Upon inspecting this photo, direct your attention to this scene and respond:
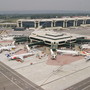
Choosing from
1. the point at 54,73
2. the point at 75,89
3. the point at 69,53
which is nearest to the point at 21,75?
the point at 54,73

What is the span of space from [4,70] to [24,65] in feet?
38.1

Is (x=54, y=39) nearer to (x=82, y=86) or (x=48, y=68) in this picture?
(x=48, y=68)

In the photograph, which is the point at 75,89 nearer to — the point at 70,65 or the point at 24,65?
the point at 70,65

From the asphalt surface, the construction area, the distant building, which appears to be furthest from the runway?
the distant building

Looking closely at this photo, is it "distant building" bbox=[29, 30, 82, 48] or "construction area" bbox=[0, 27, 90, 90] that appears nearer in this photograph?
"construction area" bbox=[0, 27, 90, 90]

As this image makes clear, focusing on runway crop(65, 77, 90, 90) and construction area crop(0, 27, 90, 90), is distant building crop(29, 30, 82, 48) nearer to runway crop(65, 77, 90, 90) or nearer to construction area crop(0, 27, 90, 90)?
construction area crop(0, 27, 90, 90)

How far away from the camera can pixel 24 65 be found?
85312mm

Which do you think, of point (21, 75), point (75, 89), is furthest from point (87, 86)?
point (21, 75)

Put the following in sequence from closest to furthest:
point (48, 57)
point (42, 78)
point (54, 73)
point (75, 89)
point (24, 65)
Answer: point (75, 89), point (42, 78), point (54, 73), point (24, 65), point (48, 57)

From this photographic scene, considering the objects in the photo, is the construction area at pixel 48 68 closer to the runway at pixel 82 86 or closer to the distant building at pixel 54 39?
the distant building at pixel 54 39

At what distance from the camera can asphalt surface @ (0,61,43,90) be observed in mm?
60688

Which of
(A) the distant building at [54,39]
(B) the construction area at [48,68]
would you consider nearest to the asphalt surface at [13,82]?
(B) the construction area at [48,68]

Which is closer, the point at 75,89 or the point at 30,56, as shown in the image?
the point at 75,89

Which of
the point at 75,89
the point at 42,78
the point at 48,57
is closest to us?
the point at 75,89
